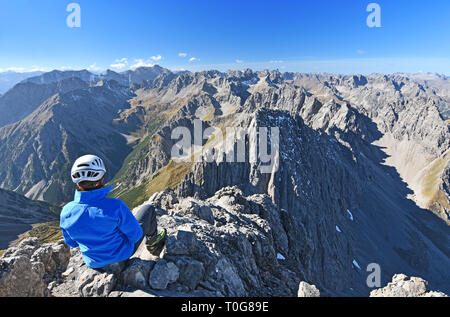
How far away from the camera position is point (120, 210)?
29.3 feet

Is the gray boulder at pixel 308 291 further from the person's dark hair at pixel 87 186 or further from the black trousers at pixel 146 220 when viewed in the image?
the person's dark hair at pixel 87 186

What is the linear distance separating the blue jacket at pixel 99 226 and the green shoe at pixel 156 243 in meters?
2.31

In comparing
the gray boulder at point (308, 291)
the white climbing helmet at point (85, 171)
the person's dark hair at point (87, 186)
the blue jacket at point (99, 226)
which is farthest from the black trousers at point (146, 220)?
the gray boulder at point (308, 291)

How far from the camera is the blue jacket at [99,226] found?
8.42 meters

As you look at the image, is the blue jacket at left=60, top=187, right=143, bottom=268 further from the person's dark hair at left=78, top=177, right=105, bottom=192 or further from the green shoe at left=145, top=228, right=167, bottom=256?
the green shoe at left=145, top=228, right=167, bottom=256

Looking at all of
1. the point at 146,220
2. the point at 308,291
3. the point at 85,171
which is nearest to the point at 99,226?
the point at 85,171

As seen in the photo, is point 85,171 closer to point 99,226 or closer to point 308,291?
point 99,226

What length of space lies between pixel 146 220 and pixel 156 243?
1.68m

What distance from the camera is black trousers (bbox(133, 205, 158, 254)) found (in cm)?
1134

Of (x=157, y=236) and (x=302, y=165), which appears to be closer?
(x=157, y=236)
